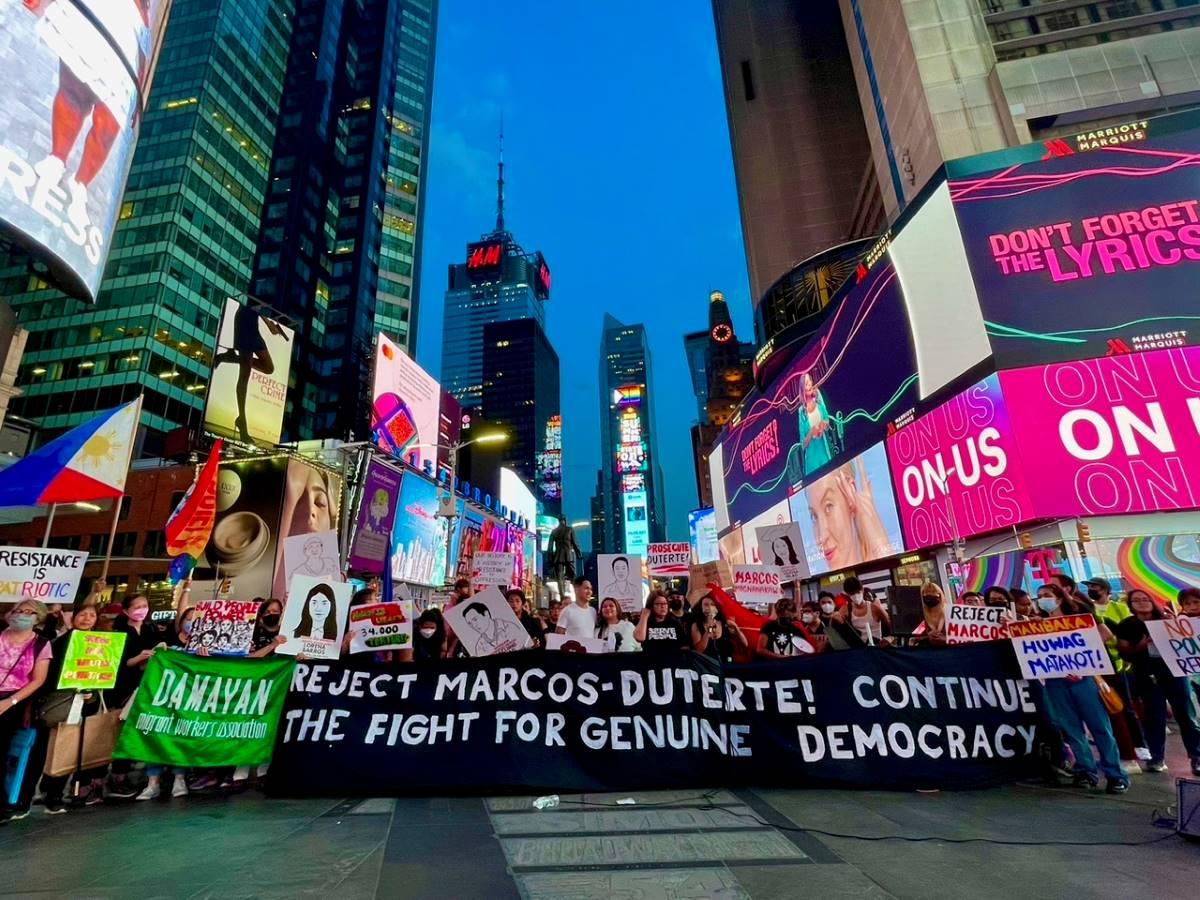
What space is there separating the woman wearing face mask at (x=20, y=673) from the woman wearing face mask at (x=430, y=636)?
3853mm

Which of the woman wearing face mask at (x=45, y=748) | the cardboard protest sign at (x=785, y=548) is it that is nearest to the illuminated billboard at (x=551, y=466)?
the cardboard protest sign at (x=785, y=548)

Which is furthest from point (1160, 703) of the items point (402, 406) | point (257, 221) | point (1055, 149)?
point (257, 221)

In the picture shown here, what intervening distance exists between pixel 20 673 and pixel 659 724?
614 cm

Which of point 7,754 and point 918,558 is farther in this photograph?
point 918,558

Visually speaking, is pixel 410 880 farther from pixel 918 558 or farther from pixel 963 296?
pixel 918 558

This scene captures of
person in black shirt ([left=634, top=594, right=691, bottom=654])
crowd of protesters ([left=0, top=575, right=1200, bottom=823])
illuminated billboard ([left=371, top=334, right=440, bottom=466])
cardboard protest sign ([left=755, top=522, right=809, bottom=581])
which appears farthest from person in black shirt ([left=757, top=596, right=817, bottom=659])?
illuminated billboard ([left=371, top=334, right=440, bottom=466])

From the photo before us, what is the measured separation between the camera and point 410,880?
3.87 metres

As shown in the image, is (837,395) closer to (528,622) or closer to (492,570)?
(492,570)

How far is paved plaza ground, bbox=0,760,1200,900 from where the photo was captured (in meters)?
3.68

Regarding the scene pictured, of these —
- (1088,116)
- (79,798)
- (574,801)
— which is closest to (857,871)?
(574,801)

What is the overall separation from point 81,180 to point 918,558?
1293 inches

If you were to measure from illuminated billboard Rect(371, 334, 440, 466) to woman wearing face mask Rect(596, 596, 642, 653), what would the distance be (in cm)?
1804

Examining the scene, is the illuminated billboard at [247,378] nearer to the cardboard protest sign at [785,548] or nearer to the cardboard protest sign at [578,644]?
the cardboard protest sign at [578,644]

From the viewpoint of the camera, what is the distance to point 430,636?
8.46 metres
